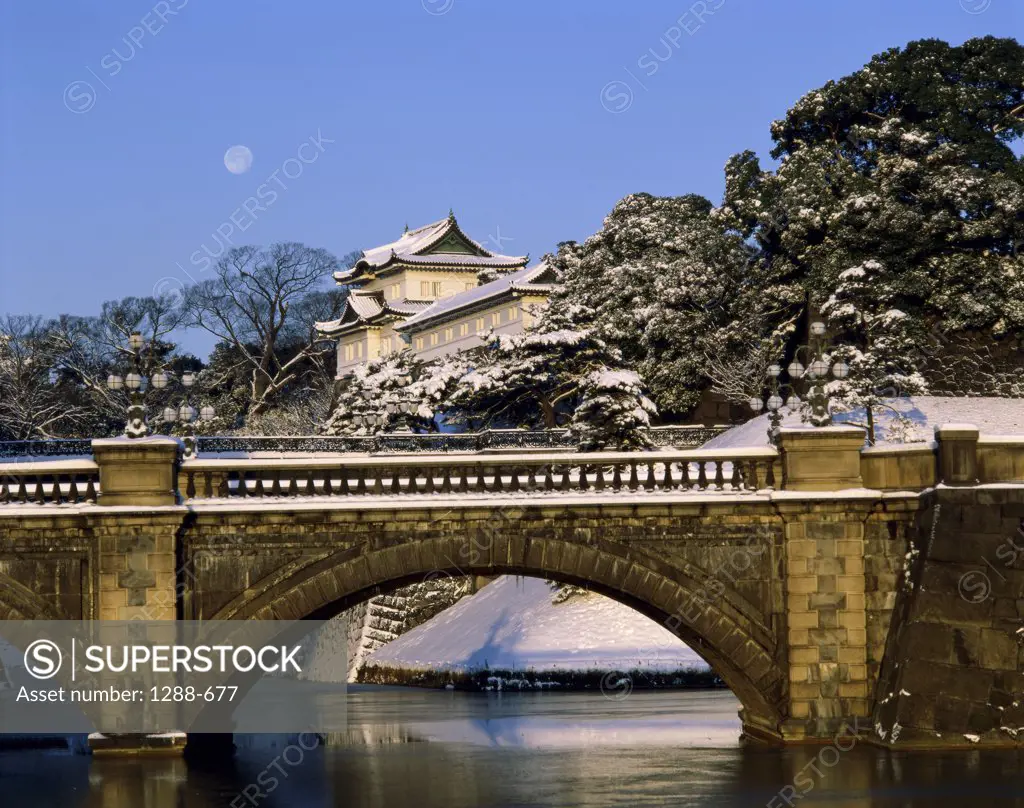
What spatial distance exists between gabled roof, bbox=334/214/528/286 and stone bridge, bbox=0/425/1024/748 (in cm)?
8777

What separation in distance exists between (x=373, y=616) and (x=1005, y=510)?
3455 cm

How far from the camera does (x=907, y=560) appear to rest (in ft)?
94.2

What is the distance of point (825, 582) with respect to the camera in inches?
1131

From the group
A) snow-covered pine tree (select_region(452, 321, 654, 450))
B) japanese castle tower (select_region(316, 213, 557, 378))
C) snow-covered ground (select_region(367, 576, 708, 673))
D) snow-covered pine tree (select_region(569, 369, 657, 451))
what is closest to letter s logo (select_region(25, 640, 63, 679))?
snow-covered ground (select_region(367, 576, 708, 673))

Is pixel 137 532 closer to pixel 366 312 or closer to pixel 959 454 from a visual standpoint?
pixel 959 454

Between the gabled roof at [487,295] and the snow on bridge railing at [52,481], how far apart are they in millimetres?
55119

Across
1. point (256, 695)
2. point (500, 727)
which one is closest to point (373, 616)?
point (256, 695)

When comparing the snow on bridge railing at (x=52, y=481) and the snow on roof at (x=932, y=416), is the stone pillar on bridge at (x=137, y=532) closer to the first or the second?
the snow on bridge railing at (x=52, y=481)

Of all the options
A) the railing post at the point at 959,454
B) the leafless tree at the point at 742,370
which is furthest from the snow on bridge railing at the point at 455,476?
the leafless tree at the point at 742,370

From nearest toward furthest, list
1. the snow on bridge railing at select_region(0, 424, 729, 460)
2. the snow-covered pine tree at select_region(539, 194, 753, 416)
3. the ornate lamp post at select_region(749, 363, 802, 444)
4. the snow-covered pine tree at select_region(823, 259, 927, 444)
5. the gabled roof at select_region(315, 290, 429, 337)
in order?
the ornate lamp post at select_region(749, 363, 802, 444) → the snow-covered pine tree at select_region(823, 259, 927, 444) → the snow on bridge railing at select_region(0, 424, 729, 460) → the snow-covered pine tree at select_region(539, 194, 753, 416) → the gabled roof at select_region(315, 290, 429, 337)

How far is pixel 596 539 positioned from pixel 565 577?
0.92m

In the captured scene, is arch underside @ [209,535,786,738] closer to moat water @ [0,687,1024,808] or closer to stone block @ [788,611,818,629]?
stone block @ [788,611,818,629]

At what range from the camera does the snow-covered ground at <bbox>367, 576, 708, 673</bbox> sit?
1917 inches

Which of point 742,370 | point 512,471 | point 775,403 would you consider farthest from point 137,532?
point 742,370
